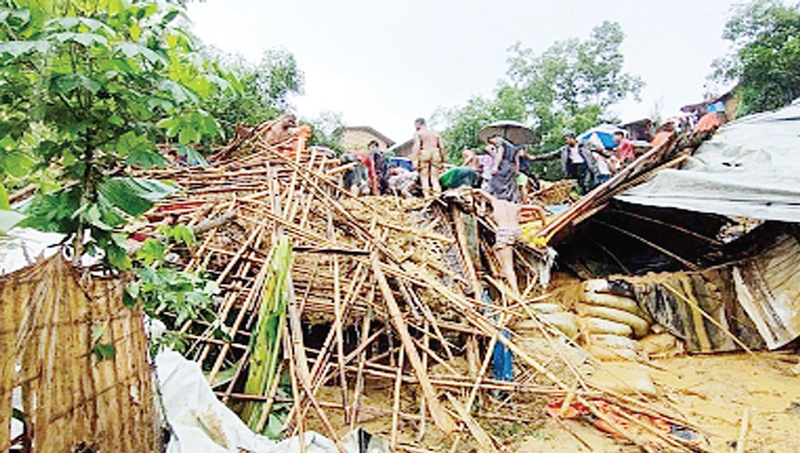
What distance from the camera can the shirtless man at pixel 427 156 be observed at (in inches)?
324

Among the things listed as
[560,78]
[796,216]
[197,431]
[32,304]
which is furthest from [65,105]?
[560,78]

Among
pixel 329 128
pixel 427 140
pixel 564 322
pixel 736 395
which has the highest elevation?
pixel 329 128

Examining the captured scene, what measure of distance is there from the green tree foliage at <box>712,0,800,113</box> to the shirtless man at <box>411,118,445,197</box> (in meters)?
14.0

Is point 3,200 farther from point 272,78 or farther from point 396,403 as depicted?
point 272,78

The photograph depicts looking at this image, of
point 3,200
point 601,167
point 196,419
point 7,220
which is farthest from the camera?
point 601,167

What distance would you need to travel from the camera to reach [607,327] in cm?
595

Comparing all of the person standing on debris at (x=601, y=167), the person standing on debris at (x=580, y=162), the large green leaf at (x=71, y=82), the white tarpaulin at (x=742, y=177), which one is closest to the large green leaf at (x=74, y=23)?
the large green leaf at (x=71, y=82)

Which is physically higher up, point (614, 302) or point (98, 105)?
point (98, 105)

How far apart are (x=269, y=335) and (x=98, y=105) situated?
1.85 m

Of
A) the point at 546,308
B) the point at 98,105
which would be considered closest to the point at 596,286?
the point at 546,308

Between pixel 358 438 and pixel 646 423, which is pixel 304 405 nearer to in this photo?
pixel 358 438

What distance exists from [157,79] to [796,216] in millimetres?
5526

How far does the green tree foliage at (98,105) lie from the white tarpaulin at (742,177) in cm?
543

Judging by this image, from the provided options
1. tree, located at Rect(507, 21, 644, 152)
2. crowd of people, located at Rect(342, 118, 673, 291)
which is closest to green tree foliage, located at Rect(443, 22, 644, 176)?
tree, located at Rect(507, 21, 644, 152)
